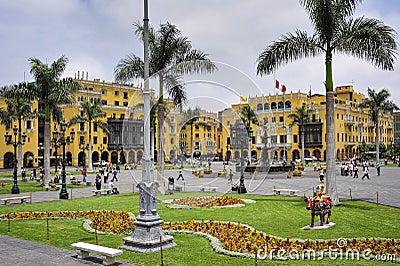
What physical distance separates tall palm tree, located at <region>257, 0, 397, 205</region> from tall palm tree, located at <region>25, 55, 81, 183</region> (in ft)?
55.9

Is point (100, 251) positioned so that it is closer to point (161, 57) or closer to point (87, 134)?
point (161, 57)

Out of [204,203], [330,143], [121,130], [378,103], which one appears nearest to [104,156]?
[121,130]

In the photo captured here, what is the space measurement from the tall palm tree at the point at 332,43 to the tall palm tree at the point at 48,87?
1704cm

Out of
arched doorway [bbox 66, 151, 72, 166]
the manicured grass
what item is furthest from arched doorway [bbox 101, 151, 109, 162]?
the manicured grass

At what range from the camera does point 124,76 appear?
22.2m

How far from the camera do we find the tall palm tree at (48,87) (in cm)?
2908

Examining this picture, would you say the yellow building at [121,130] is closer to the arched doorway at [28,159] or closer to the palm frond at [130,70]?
the arched doorway at [28,159]

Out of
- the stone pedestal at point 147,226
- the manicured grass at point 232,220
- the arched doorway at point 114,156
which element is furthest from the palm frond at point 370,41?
the arched doorway at point 114,156

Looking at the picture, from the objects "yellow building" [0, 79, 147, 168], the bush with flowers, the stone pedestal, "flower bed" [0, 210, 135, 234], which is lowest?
"flower bed" [0, 210, 135, 234]

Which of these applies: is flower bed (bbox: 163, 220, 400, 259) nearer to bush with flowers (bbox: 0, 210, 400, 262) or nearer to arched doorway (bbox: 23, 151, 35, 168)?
bush with flowers (bbox: 0, 210, 400, 262)

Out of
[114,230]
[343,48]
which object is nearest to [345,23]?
[343,48]

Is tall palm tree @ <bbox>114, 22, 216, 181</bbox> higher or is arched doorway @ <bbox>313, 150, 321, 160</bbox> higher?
tall palm tree @ <bbox>114, 22, 216, 181</bbox>

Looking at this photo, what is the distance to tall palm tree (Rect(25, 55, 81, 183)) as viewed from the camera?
95.4 ft

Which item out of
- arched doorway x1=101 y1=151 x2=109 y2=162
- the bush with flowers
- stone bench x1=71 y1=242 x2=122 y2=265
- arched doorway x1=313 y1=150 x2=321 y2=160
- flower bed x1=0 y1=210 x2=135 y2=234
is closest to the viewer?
stone bench x1=71 y1=242 x2=122 y2=265
